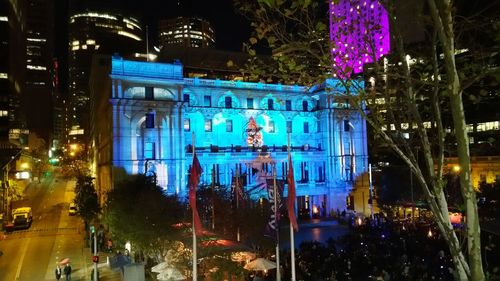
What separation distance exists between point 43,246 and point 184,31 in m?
147

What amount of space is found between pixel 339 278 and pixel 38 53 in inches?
7414

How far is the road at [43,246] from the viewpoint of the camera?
3077 centimetres

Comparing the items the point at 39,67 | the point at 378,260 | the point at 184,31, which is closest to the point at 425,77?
the point at 378,260

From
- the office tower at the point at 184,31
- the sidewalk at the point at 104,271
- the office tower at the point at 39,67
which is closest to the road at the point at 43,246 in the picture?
the sidewalk at the point at 104,271

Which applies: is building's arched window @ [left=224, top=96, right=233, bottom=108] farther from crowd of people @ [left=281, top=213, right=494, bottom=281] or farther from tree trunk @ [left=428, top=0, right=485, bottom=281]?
tree trunk @ [left=428, top=0, right=485, bottom=281]

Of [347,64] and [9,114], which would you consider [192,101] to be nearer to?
[347,64]

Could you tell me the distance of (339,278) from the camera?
23.7m

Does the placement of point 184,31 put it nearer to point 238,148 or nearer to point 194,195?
point 238,148

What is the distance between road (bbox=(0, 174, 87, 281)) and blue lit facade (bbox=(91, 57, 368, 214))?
733 centimetres

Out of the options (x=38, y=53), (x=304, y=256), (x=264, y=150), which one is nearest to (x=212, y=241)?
(x=304, y=256)

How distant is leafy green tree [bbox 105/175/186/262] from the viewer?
89.2ft

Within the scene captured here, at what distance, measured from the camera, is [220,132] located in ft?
190

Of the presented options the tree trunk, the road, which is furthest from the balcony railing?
the tree trunk

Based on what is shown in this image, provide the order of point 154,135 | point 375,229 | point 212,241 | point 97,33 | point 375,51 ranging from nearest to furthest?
point 375,51, point 212,241, point 375,229, point 154,135, point 97,33
